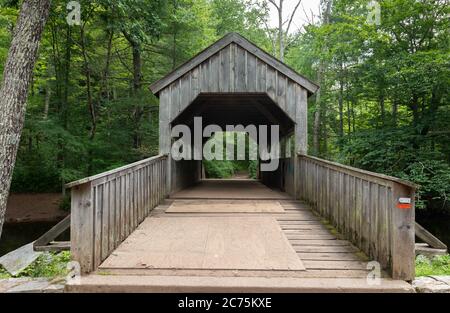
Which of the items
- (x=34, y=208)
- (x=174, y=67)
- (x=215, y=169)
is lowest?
(x=34, y=208)

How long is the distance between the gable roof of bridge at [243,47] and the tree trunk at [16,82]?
280 cm

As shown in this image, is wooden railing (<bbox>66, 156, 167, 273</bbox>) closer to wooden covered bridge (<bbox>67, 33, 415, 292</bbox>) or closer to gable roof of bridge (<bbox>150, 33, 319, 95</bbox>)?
wooden covered bridge (<bbox>67, 33, 415, 292</bbox>)

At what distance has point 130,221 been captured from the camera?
485 centimetres

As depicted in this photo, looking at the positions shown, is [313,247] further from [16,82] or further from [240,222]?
[16,82]

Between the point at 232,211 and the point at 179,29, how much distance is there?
9390 mm

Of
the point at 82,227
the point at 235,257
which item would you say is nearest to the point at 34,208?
the point at 82,227

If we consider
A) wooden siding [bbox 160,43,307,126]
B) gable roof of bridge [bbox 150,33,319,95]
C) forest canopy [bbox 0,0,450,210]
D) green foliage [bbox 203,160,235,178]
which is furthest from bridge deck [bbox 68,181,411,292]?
green foliage [bbox 203,160,235,178]

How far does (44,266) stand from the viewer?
5738 millimetres

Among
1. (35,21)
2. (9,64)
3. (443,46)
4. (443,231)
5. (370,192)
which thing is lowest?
(443,231)

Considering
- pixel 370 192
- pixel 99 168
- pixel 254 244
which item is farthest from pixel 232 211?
pixel 99 168

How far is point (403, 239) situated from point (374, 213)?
0.49 metres

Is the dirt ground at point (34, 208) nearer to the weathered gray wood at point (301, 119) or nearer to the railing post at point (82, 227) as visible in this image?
the weathered gray wood at point (301, 119)
